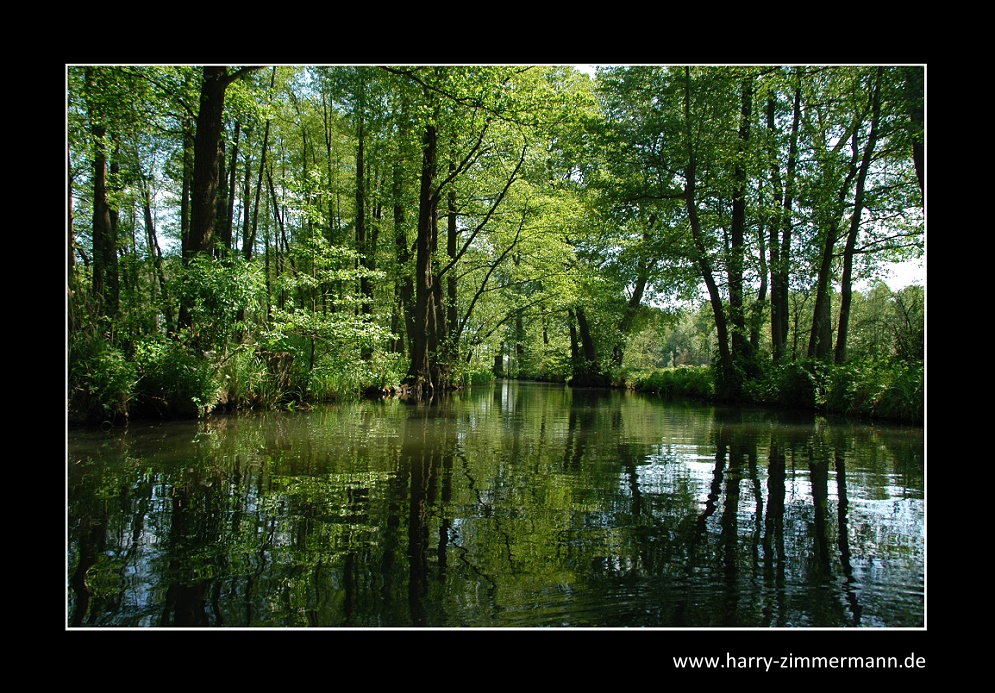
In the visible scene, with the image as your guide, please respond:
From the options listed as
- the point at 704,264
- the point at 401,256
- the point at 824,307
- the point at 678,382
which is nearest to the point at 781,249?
the point at 824,307

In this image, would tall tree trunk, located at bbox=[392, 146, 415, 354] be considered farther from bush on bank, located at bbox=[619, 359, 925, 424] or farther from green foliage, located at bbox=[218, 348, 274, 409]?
bush on bank, located at bbox=[619, 359, 925, 424]

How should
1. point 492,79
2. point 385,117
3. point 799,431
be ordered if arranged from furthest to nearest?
point 385,117 < point 492,79 < point 799,431

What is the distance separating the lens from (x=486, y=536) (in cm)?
337

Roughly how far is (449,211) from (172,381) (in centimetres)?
1357

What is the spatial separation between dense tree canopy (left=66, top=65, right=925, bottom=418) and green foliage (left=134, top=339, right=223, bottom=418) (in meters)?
0.03

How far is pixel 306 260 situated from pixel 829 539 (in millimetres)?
12877

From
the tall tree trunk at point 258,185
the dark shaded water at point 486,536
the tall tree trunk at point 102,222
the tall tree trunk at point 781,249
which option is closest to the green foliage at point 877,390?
the dark shaded water at point 486,536

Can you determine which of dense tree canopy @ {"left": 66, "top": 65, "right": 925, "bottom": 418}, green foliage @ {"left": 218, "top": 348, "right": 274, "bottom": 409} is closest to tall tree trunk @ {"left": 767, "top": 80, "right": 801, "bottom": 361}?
dense tree canopy @ {"left": 66, "top": 65, "right": 925, "bottom": 418}

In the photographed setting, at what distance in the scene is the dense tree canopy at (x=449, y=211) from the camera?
9.84m

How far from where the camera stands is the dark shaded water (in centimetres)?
241

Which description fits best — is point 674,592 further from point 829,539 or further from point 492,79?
point 492,79
